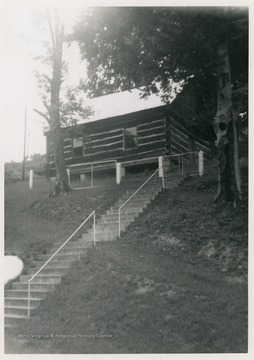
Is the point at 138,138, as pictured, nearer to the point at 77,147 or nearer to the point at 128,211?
the point at 77,147

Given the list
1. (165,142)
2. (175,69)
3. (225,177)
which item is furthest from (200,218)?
(165,142)

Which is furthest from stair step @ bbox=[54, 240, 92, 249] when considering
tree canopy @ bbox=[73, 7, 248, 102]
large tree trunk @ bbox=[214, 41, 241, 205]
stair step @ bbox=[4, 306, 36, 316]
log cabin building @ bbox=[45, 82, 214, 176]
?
log cabin building @ bbox=[45, 82, 214, 176]

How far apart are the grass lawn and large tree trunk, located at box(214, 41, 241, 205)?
68cm

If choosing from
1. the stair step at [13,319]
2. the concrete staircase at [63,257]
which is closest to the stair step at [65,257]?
the concrete staircase at [63,257]

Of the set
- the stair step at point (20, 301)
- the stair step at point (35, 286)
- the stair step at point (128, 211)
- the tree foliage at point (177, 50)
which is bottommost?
the stair step at point (20, 301)

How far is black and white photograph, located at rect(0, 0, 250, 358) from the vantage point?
29.8 ft

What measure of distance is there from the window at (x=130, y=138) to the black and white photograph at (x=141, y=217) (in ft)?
1.37

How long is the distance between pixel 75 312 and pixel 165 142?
14.1 meters

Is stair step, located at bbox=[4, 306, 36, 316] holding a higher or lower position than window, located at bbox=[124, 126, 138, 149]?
lower

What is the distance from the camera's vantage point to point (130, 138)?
24781 millimetres

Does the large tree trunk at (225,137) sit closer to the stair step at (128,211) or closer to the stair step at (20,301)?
the stair step at (128,211)

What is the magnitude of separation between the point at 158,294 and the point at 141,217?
19.6 ft

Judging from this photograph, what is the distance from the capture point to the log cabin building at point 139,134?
2319 cm

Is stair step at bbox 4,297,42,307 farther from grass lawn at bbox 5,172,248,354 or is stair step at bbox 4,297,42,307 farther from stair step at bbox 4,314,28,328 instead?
stair step at bbox 4,314,28,328
